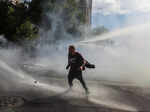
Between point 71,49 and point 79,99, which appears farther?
point 71,49

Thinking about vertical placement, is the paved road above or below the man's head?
below

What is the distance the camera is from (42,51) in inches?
659

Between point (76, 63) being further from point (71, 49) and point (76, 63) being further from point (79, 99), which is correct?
point (79, 99)

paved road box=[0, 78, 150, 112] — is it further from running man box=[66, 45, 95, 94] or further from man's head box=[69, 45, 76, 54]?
man's head box=[69, 45, 76, 54]

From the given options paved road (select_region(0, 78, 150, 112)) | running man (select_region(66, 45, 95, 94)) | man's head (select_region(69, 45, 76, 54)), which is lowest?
paved road (select_region(0, 78, 150, 112))

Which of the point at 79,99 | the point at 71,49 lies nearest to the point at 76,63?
the point at 71,49

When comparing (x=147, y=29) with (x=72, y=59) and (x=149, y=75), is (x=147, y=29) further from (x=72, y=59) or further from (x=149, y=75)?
(x=72, y=59)

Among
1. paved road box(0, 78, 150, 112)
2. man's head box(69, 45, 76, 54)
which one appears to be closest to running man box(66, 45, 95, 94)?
man's head box(69, 45, 76, 54)

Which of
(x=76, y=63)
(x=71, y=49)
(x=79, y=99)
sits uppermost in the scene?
(x=71, y=49)

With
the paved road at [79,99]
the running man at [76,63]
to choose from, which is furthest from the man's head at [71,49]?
the paved road at [79,99]

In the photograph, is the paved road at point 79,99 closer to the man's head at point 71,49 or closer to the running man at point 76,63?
the running man at point 76,63

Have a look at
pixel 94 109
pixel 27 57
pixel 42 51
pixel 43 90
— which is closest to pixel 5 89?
pixel 43 90

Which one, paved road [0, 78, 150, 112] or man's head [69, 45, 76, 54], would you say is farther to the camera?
man's head [69, 45, 76, 54]

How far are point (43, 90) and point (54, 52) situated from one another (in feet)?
33.2
